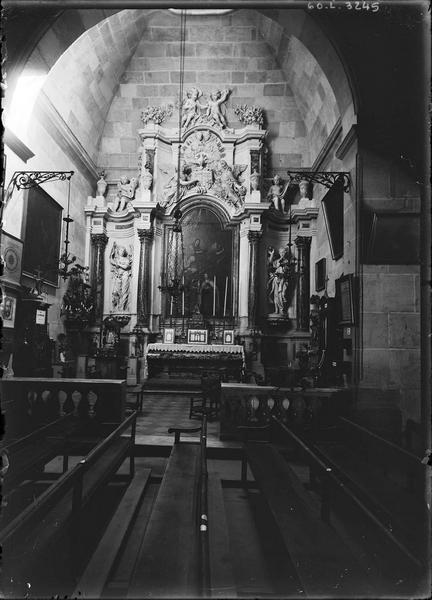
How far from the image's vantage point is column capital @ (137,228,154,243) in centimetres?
1136

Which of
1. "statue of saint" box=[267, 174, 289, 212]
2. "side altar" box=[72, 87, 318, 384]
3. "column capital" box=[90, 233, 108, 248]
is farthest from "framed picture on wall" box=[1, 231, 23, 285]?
"statue of saint" box=[267, 174, 289, 212]

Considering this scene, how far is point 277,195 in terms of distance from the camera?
11.8 meters

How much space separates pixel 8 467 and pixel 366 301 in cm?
505

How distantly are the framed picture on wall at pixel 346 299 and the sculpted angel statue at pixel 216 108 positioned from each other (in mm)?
6857

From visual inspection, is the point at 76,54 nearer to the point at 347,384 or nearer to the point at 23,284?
the point at 23,284

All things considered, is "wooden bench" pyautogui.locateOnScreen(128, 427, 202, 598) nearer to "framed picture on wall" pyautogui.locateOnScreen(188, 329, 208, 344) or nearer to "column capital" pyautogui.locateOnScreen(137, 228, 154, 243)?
"framed picture on wall" pyautogui.locateOnScreen(188, 329, 208, 344)

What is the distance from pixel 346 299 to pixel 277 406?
2.67m

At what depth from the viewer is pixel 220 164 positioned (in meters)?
11.8

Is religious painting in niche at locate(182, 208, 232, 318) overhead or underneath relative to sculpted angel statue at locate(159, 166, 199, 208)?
underneath

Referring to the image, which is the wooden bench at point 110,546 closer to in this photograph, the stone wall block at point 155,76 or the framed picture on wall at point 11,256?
the framed picture on wall at point 11,256

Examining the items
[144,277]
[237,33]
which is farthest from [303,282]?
[237,33]

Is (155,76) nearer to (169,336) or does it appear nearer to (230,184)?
(230,184)

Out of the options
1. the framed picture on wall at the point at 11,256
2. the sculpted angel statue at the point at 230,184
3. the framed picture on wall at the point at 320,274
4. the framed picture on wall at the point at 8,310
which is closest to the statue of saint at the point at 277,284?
the framed picture on wall at the point at 320,274

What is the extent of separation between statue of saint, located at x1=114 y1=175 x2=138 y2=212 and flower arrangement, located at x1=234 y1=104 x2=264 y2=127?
11.3 ft
